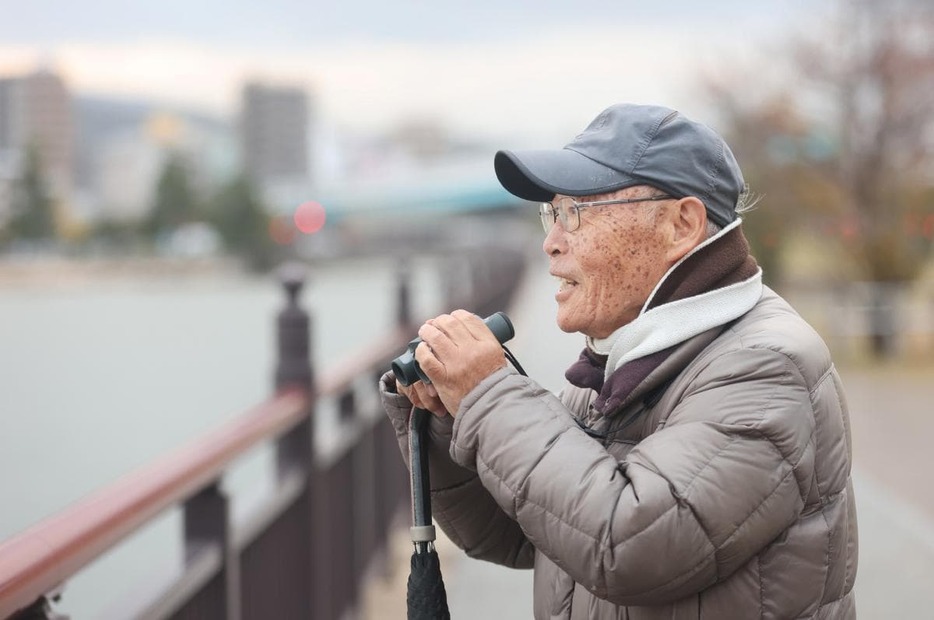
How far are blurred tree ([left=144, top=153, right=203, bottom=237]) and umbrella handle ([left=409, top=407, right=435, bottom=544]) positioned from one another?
128891 mm

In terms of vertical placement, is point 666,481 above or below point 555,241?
below

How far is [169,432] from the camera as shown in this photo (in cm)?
2075

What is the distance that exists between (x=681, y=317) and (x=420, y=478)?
0.52 meters

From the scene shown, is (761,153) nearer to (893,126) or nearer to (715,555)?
(893,126)

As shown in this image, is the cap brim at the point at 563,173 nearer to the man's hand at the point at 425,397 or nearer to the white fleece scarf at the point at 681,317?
the white fleece scarf at the point at 681,317

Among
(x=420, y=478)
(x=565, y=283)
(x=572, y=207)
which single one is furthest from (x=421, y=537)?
(x=572, y=207)

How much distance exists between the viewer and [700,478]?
66.9 inches

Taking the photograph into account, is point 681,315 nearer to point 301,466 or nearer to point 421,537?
point 421,537

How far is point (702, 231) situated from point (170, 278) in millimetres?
100841

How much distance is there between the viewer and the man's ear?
1.91 m

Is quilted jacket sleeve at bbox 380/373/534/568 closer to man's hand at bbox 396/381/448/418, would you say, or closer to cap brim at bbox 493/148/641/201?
man's hand at bbox 396/381/448/418

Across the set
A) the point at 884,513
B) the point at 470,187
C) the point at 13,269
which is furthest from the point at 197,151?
the point at 884,513

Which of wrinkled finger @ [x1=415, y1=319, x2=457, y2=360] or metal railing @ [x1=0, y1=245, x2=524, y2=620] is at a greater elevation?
wrinkled finger @ [x1=415, y1=319, x2=457, y2=360]

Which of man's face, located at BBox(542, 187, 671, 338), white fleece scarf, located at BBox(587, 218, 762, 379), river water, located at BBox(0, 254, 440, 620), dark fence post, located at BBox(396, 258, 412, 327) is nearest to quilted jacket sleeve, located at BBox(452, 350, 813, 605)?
white fleece scarf, located at BBox(587, 218, 762, 379)
